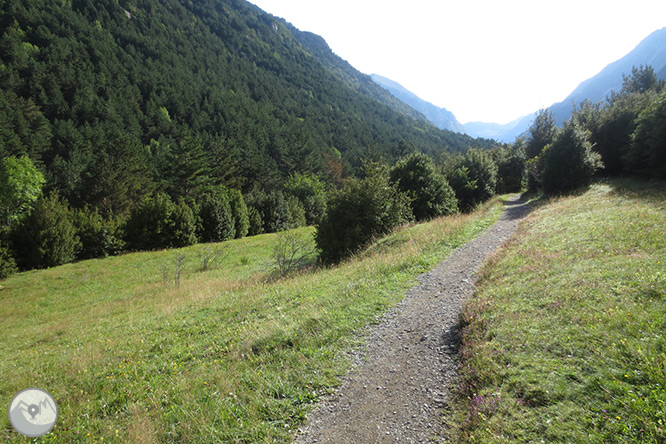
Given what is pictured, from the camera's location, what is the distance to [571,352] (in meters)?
4.07

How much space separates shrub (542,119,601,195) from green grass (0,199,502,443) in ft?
55.0

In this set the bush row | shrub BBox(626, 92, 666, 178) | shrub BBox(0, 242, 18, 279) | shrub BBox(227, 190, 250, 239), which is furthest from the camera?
shrub BBox(227, 190, 250, 239)

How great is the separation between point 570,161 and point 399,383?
31547mm

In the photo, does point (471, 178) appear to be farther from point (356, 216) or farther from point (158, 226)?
point (158, 226)

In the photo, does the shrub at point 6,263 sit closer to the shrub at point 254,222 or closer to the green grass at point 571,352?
the shrub at point 254,222

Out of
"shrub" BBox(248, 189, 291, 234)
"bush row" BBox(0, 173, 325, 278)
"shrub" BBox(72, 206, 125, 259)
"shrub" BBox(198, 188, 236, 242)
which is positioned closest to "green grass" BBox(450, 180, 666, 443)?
"bush row" BBox(0, 173, 325, 278)

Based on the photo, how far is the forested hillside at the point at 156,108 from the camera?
2099 inches

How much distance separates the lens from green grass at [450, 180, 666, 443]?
3.04 metres

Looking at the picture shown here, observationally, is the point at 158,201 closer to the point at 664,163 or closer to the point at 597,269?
the point at 597,269

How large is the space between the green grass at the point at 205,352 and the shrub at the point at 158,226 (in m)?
18.8

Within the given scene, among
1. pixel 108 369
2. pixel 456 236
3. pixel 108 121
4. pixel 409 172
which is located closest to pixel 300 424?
pixel 108 369

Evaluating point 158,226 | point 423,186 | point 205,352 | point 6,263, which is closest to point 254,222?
point 158,226

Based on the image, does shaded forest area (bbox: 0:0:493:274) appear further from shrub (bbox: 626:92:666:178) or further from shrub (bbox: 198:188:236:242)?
shrub (bbox: 626:92:666:178)

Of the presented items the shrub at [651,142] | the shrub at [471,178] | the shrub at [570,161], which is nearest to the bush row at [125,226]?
the shrub at [471,178]
